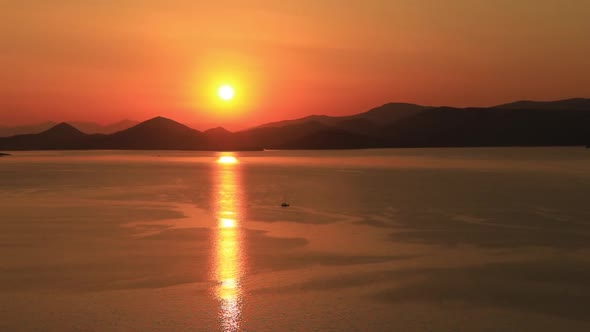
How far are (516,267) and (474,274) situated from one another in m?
1.82

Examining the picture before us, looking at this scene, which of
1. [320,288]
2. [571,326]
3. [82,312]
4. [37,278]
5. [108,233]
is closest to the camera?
[571,326]

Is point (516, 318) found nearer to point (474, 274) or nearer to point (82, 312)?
point (474, 274)

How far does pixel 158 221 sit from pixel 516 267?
1745 centimetres

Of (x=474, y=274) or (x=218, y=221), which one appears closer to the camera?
(x=474, y=274)

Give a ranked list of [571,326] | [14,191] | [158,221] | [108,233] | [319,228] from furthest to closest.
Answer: [14,191]
[158,221]
[319,228]
[108,233]
[571,326]

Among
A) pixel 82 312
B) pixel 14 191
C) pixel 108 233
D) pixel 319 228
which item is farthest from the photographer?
pixel 14 191

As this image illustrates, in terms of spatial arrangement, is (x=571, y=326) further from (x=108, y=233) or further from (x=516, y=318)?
(x=108, y=233)

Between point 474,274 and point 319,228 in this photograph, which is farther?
point 319,228

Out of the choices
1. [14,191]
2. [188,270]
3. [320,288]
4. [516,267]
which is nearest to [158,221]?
[188,270]

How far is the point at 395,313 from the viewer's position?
12.1m

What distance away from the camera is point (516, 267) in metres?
16.6

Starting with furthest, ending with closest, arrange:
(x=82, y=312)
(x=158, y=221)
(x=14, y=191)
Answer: (x=14, y=191), (x=158, y=221), (x=82, y=312)

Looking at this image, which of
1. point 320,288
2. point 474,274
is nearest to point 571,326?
point 474,274

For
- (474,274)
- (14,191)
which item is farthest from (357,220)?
(14,191)
